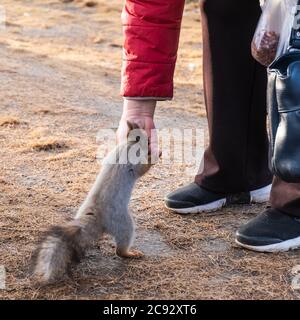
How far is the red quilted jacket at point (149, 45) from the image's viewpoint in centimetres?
250

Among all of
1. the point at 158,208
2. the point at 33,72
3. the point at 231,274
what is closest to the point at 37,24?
the point at 33,72

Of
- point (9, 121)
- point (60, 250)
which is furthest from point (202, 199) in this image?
point (9, 121)

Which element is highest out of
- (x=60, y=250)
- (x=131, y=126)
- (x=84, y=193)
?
(x=131, y=126)

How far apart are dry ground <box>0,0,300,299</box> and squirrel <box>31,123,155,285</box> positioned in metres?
0.06

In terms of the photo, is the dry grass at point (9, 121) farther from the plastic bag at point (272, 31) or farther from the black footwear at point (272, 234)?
the plastic bag at point (272, 31)

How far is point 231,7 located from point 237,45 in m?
0.15

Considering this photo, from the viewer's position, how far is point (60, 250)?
7.08ft

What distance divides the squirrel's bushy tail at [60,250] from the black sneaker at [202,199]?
26.5 inches

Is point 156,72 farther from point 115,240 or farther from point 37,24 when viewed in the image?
point 37,24

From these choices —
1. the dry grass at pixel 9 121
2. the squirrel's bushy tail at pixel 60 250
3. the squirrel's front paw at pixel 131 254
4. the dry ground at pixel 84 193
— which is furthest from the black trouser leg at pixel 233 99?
the dry grass at pixel 9 121

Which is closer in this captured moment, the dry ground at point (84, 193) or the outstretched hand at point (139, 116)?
the dry ground at point (84, 193)

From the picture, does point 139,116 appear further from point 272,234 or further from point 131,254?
point 272,234

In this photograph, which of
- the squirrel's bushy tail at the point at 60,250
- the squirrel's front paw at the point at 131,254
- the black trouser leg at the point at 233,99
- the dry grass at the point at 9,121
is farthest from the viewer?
the dry grass at the point at 9,121

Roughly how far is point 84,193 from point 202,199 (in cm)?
55
